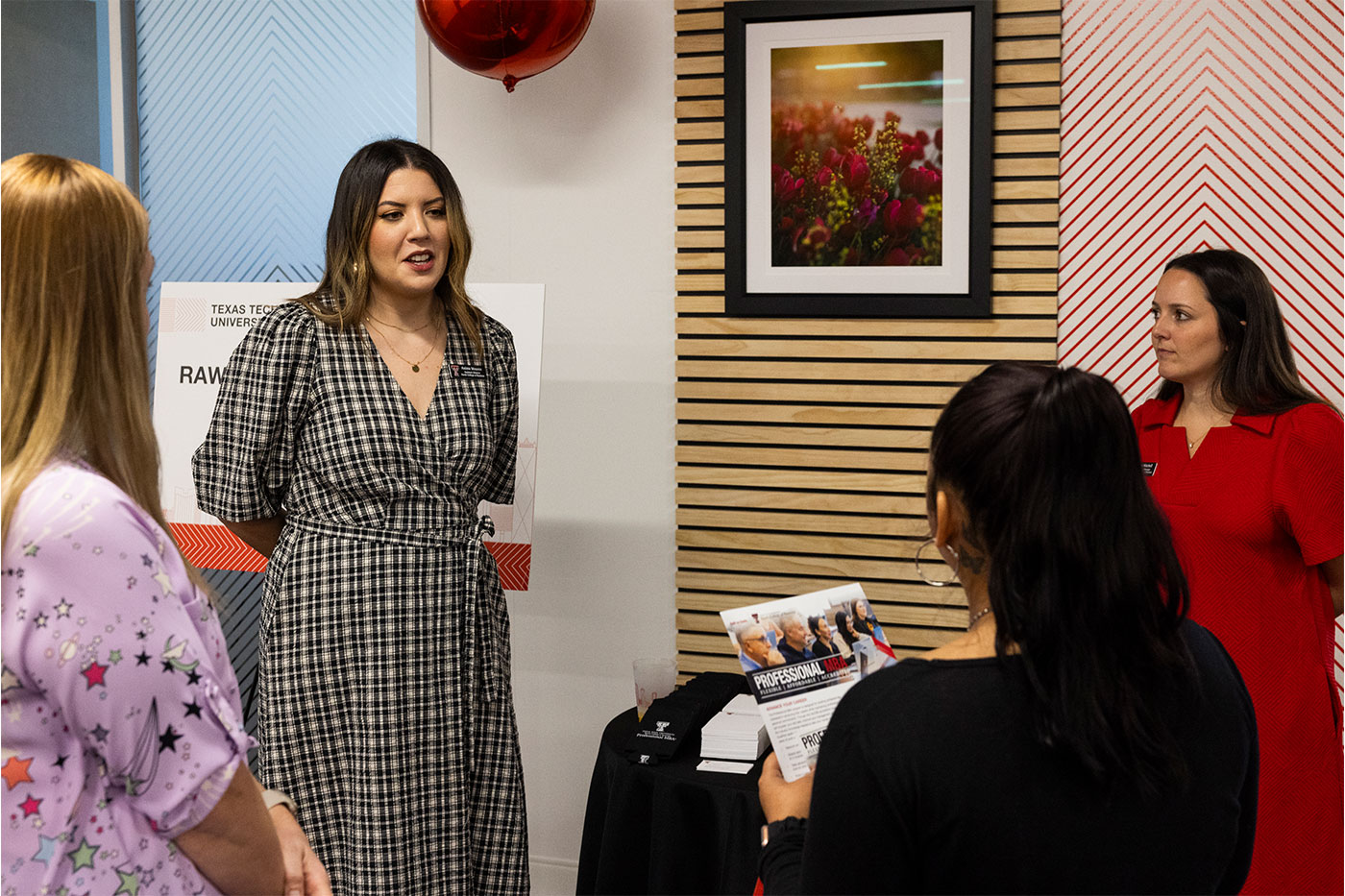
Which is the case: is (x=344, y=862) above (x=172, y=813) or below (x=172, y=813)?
below

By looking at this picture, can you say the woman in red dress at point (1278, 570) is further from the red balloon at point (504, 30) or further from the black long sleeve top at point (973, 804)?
the red balloon at point (504, 30)

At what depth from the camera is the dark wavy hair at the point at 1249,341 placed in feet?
8.22

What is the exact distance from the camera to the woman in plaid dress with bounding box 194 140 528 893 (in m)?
2.46

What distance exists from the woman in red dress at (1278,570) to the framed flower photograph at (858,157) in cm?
92

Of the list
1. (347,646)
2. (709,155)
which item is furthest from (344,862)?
(709,155)

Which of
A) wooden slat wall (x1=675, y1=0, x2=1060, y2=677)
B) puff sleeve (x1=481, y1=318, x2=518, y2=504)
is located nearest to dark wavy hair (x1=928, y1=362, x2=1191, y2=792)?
puff sleeve (x1=481, y1=318, x2=518, y2=504)

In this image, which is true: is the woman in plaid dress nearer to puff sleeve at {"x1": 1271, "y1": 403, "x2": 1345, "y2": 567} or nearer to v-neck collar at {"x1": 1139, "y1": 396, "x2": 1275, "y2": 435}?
v-neck collar at {"x1": 1139, "y1": 396, "x2": 1275, "y2": 435}

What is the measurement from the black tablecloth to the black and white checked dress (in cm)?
35

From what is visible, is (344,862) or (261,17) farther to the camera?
(261,17)

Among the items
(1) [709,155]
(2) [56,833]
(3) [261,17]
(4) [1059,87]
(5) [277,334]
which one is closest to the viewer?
Result: (2) [56,833]

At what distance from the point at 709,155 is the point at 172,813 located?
107 inches

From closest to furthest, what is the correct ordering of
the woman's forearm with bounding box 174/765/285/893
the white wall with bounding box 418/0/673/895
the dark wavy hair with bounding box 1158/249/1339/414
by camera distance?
the woman's forearm with bounding box 174/765/285/893 < the dark wavy hair with bounding box 1158/249/1339/414 < the white wall with bounding box 418/0/673/895

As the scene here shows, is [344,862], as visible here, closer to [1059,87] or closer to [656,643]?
[656,643]

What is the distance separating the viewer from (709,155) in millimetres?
3488
